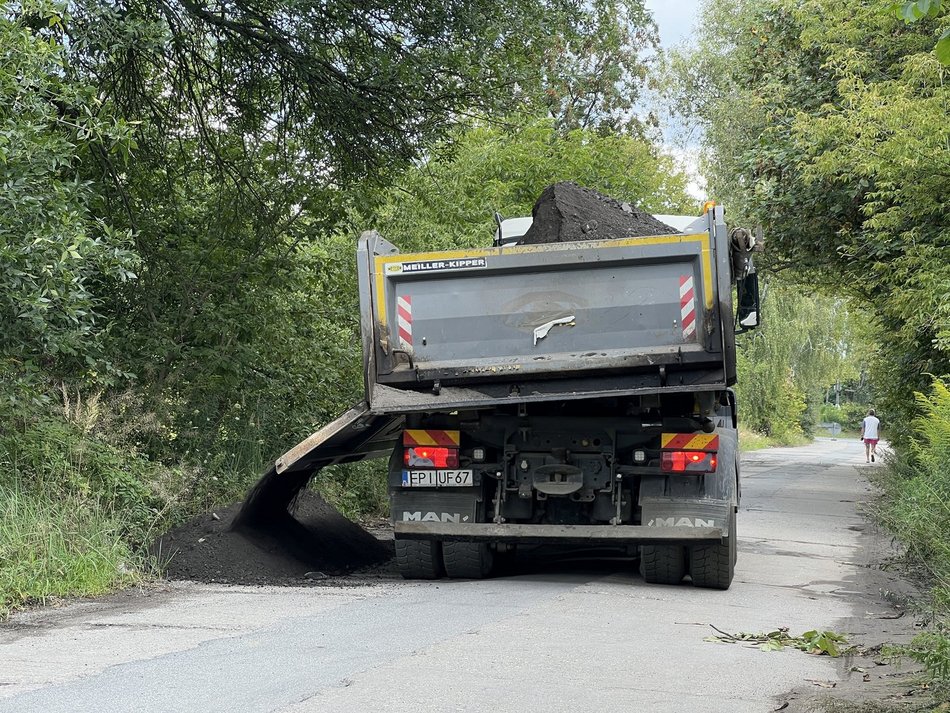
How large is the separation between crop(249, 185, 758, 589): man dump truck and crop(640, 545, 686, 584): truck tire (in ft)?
0.04

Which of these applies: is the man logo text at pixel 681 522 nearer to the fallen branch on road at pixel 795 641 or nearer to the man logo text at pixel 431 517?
the man logo text at pixel 431 517

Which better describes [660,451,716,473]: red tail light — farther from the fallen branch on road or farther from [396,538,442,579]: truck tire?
[396,538,442,579]: truck tire

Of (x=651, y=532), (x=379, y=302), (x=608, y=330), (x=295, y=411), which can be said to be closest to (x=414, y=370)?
(x=379, y=302)

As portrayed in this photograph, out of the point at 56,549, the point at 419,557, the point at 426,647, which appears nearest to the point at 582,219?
the point at 419,557

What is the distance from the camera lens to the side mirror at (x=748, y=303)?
32.0 feet

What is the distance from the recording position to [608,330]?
8562mm

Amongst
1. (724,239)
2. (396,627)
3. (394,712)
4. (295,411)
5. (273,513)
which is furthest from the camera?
(295,411)

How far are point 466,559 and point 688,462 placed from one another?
1.95 meters

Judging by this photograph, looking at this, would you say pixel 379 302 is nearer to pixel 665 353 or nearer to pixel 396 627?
pixel 665 353

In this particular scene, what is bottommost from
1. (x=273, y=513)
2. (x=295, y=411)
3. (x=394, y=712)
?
(x=394, y=712)

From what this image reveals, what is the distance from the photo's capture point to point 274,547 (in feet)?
32.0

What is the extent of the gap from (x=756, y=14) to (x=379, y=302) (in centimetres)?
1601

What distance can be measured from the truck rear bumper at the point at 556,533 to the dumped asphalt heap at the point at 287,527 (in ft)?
3.52

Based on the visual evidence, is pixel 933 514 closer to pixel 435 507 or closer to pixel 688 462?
pixel 688 462
